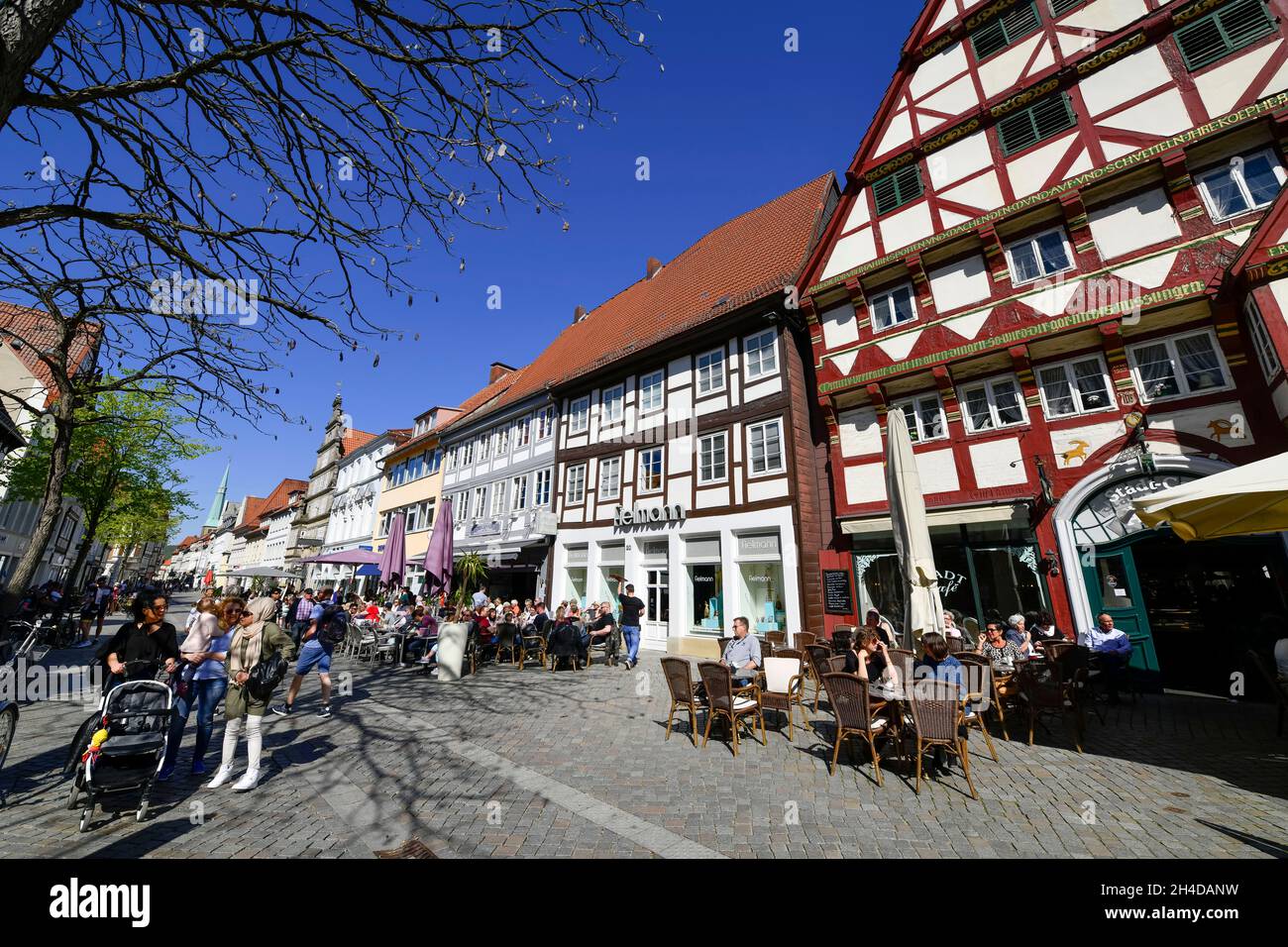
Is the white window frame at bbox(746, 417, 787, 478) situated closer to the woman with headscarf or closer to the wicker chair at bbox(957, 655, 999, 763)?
the wicker chair at bbox(957, 655, 999, 763)

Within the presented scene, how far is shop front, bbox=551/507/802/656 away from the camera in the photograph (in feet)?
43.6

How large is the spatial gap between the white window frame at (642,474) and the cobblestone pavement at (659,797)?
975cm

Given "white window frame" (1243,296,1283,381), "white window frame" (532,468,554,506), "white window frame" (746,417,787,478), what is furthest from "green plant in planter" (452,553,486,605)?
"white window frame" (1243,296,1283,381)

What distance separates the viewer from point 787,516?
43.2ft

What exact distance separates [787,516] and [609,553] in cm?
669

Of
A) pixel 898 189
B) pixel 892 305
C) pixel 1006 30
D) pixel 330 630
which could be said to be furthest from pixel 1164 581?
pixel 330 630

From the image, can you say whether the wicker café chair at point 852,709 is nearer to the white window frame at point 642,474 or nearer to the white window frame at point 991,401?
the white window frame at point 991,401

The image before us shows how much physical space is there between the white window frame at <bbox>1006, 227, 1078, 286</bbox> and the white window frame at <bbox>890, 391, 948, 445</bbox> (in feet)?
8.96

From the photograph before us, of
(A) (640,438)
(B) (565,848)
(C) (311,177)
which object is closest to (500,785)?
(B) (565,848)

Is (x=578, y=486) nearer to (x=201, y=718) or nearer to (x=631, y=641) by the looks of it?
(x=631, y=641)

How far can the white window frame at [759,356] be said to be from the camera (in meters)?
14.5

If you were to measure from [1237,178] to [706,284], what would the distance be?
13.2 m

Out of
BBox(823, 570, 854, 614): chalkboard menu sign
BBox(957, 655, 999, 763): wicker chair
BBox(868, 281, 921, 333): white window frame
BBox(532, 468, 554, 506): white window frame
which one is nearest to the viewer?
Answer: BBox(957, 655, 999, 763): wicker chair

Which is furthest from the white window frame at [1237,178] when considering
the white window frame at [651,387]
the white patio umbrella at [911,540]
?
the white window frame at [651,387]
